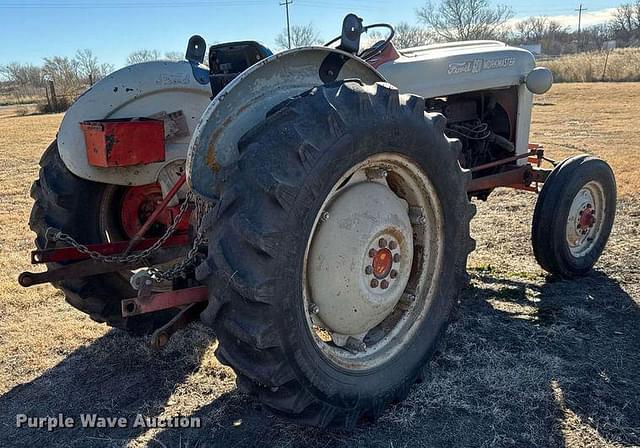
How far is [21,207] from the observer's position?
25.7 ft

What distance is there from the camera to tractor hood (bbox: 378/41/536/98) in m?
3.79

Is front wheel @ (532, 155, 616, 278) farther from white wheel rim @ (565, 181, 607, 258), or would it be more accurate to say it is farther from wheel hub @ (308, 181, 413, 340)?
wheel hub @ (308, 181, 413, 340)

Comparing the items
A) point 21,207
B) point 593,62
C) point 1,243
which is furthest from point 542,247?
point 593,62

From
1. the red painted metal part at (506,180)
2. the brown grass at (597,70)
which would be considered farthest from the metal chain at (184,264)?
the brown grass at (597,70)

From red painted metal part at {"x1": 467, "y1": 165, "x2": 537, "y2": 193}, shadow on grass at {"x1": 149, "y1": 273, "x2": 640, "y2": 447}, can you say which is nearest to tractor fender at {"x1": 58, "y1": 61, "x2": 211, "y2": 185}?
shadow on grass at {"x1": 149, "y1": 273, "x2": 640, "y2": 447}

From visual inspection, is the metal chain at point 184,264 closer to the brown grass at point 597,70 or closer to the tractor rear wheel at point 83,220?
the tractor rear wheel at point 83,220

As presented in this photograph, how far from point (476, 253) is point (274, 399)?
10.8 feet

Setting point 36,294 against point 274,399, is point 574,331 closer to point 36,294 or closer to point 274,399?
point 274,399

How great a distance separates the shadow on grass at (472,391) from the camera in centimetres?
260

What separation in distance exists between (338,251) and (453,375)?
1116mm

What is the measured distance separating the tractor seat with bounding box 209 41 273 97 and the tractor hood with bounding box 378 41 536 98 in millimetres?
990

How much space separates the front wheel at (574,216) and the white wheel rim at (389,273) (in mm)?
1749

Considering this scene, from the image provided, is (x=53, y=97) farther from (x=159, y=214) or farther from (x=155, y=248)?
(x=155, y=248)

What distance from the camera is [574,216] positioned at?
4.38 metres
